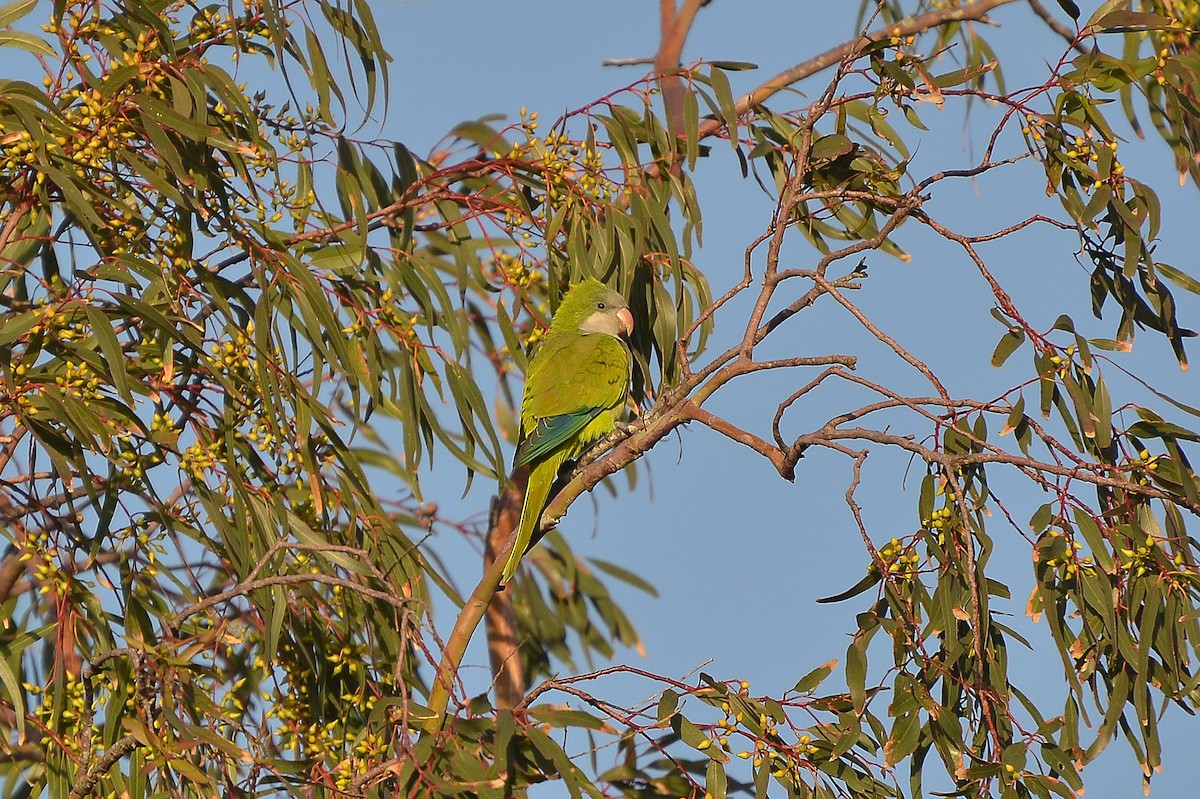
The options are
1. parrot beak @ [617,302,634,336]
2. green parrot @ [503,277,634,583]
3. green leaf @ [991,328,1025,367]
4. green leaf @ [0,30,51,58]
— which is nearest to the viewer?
green leaf @ [991,328,1025,367]

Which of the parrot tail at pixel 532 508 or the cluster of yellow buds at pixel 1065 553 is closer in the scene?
the cluster of yellow buds at pixel 1065 553

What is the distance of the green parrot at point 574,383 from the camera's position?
3473 mm

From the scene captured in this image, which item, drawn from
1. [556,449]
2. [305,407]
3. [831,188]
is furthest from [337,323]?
[831,188]

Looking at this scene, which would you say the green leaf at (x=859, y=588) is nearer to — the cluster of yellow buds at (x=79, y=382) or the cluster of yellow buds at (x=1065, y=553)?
the cluster of yellow buds at (x=1065, y=553)

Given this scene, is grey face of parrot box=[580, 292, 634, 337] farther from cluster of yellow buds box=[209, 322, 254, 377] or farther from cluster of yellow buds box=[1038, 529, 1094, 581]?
cluster of yellow buds box=[1038, 529, 1094, 581]

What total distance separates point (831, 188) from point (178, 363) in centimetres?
164

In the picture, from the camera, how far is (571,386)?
12.0 feet

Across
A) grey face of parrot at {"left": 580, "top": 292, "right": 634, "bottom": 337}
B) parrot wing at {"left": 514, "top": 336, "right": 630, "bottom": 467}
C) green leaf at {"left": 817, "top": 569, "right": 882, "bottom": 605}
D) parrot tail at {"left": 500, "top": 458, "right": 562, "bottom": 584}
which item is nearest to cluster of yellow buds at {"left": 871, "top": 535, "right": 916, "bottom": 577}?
green leaf at {"left": 817, "top": 569, "right": 882, "bottom": 605}

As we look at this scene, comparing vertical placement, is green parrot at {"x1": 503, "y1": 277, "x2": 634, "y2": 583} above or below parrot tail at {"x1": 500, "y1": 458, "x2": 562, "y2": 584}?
above

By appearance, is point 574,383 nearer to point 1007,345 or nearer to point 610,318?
point 610,318

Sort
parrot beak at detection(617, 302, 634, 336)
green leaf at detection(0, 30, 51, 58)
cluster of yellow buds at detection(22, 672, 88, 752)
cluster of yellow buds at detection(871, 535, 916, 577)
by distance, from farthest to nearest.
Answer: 1. parrot beak at detection(617, 302, 634, 336)
2. green leaf at detection(0, 30, 51, 58)
3. cluster of yellow buds at detection(22, 672, 88, 752)
4. cluster of yellow buds at detection(871, 535, 916, 577)

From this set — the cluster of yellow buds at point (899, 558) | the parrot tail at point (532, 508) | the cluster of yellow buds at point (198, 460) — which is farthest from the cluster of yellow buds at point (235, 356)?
the cluster of yellow buds at point (899, 558)

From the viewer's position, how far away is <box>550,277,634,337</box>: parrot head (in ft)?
12.0

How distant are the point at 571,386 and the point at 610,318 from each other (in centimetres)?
25
